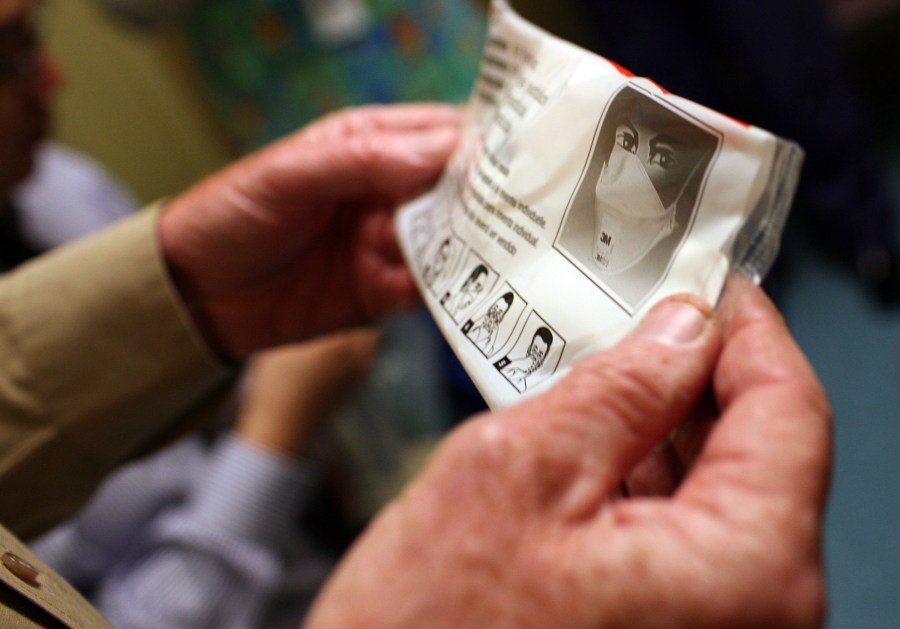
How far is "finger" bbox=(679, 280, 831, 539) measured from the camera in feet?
0.76

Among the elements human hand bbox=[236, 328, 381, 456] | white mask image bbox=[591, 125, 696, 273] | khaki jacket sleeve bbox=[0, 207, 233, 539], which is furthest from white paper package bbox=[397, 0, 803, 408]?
human hand bbox=[236, 328, 381, 456]

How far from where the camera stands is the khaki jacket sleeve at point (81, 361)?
53 centimetres

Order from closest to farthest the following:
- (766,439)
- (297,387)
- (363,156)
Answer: (766,439) → (363,156) → (297,387)

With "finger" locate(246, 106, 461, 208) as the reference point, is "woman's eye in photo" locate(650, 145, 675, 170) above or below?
below

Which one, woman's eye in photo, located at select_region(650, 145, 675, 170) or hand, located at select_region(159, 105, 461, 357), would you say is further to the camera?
hand, located at select_region(159, 105, 461, 357)

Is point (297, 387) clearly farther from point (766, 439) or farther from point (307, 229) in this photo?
point (766, 439)

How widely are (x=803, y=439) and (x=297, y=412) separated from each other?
632mm

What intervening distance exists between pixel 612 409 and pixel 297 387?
61 centimetres

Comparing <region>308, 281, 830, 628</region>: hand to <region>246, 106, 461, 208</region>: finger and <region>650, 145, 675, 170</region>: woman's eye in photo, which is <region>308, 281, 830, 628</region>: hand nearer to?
<region>650, 145, 675, 170</region>: woman's eye in photo

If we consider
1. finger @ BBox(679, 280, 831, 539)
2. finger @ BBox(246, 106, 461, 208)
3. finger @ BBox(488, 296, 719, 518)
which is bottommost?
finger @ BBox(679, 280, 831, 539)

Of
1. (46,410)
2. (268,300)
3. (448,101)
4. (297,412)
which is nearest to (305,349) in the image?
(297,412)

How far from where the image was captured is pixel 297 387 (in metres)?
0.82

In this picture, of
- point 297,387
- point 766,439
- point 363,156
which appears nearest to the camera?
point 766,439

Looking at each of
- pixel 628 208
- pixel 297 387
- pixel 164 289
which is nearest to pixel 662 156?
pixel 628 208
